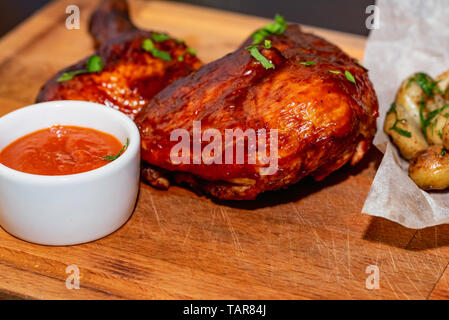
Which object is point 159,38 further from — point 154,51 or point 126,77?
point 126,77

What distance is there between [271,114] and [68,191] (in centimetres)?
88

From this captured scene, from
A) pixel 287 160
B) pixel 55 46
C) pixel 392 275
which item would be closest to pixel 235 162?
pixel 287 160

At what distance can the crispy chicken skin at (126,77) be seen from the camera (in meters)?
2.91

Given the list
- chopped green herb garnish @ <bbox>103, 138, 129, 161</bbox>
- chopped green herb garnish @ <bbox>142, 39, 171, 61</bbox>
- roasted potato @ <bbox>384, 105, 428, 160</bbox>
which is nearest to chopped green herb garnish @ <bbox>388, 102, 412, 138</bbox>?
roasted potato @ <bbox>384, 105, 428, 160</bbox>

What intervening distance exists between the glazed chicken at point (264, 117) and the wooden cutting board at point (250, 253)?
14cm

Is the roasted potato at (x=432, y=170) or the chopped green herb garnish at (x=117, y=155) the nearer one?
the chopped green herb garnish at (x=117, y=155)

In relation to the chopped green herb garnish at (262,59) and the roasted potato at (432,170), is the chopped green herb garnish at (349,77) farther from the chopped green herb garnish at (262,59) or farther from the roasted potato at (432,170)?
the roasted potato at (432,170)

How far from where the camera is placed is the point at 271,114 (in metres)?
2.38

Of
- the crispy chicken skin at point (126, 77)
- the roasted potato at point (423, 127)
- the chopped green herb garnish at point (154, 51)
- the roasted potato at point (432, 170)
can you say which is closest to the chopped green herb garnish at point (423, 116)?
the roasted potato at point (423, 127)

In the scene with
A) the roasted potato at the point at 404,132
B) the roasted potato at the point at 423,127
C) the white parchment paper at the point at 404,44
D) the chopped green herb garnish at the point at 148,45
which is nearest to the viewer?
the roasted potato at the point at 423,127

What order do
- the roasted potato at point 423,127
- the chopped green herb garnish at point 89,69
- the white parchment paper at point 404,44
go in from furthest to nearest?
1. the white parchment paper at point 404,44
2. the chopped green herb garnish at point 89,69
3. the roasted potato at point 423,127

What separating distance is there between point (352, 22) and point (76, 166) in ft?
12.6

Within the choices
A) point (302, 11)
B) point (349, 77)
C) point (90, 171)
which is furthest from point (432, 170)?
→ point (302, 11)

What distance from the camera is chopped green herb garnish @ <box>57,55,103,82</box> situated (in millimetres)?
2955
